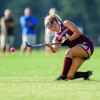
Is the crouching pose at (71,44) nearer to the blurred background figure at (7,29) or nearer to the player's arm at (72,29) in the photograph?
the player's arm at (72,29)

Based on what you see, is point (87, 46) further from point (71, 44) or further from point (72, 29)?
point (72, 29)

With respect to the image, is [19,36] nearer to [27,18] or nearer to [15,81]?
[27,18]

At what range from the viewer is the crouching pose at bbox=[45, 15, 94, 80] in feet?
44.4

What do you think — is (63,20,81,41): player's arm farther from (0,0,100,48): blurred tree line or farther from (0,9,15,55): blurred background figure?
(0,0,100,48): blurred tree line

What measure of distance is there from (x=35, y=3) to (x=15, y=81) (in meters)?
59.2

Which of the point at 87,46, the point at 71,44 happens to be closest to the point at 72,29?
the point at 71,44

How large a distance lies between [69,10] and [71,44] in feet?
196

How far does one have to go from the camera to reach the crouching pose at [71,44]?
1352cm

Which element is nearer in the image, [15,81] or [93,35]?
[15,81]

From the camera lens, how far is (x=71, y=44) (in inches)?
544

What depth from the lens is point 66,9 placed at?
2896 inches

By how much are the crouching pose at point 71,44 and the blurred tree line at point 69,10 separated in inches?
2014

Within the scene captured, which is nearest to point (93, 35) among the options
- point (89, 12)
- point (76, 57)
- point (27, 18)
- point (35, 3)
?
point (89, 12)

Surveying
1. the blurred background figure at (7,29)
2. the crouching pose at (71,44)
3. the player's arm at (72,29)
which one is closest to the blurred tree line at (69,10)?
the blurred background figure at (7,29)
